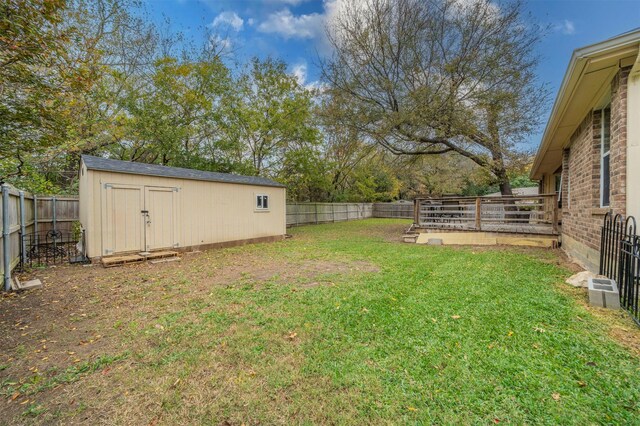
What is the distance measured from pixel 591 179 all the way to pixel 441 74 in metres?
7.35

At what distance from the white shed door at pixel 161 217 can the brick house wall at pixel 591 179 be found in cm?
947

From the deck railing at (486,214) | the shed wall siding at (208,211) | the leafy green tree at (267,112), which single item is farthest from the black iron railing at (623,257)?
the leafy green tree at (267,112)

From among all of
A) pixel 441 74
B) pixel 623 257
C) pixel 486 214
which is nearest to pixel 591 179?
pixel 623 257

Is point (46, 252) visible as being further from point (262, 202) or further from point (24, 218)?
point (262, 202)

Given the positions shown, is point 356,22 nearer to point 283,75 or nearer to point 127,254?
point 283,75

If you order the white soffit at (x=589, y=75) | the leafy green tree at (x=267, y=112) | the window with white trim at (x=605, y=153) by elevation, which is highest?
the leafy green tree at (x=267, y=112)

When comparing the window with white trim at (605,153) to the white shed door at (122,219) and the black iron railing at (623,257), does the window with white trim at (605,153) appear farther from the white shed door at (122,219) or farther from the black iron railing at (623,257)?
the white shed door at (122,219)

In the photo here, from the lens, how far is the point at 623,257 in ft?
10.8

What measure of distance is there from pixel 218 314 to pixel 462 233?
8.59 m

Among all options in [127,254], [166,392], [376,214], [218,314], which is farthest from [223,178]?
[376,214]

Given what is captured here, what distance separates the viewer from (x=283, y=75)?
1556 cm

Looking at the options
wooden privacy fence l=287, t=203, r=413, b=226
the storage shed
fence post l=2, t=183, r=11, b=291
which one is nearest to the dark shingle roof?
the storage shed

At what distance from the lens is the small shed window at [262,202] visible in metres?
10.7

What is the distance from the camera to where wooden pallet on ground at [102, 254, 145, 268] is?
6.55 m
